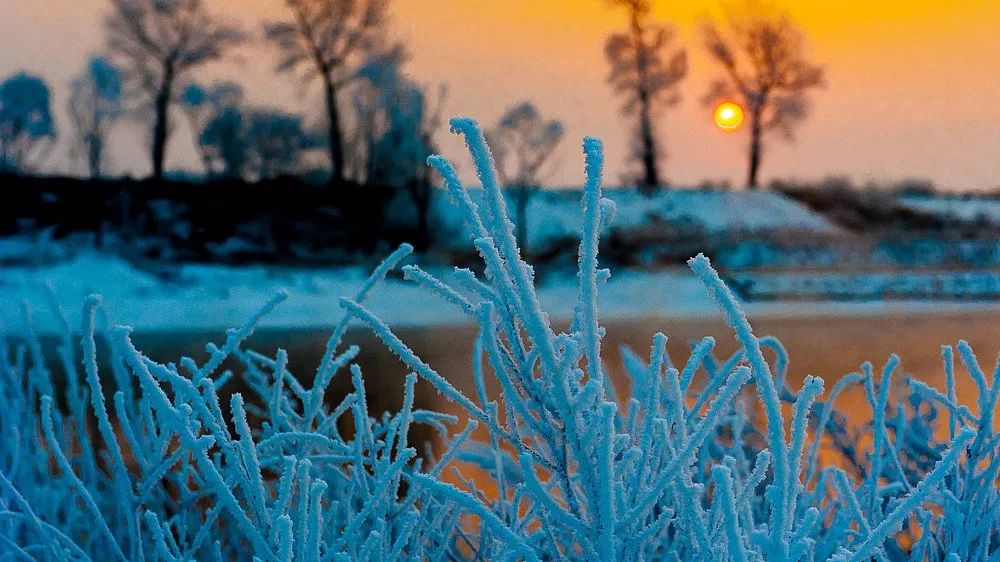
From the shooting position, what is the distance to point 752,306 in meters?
19.8

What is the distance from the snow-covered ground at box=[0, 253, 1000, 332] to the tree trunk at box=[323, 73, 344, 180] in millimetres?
2963

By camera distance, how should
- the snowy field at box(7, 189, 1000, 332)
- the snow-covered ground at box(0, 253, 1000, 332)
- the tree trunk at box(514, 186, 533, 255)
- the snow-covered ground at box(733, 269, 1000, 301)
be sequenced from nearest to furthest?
the snow-covered ground at box(0, 253, 1000, 332) < the snowy field at box(7, 189, 1000, 332) < the snow-covered ground at box(733, 269, 1000, 301) < the tree trunk at box(514, 186, 533, 255)

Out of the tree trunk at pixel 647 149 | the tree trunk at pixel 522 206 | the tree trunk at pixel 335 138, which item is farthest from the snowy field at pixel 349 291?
the tree trunk at pixel 647 149

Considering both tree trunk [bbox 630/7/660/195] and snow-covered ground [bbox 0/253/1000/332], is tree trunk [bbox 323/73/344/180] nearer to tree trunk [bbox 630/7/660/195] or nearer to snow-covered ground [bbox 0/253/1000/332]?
snow-covered ground [bbox 0/253/1000/332]

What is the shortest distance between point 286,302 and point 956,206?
16939 mm

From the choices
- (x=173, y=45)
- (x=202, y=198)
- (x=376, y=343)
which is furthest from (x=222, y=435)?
(x=173, y=45)

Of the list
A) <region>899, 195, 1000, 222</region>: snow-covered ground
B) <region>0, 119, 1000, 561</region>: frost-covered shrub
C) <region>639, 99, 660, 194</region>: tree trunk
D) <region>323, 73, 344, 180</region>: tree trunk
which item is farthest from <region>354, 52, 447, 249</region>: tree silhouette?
<region>0, 119, 1000, 561</region>: frost-covered shrub

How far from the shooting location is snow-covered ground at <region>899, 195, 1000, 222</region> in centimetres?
2567

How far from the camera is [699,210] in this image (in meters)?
27.5

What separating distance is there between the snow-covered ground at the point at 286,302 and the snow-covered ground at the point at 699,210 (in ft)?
11.2

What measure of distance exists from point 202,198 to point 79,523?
72.8 feet

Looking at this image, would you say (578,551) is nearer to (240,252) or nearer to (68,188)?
(240,252)

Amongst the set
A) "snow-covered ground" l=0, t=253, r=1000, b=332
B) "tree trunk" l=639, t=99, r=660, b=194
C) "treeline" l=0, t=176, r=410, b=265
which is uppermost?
"tree trunk" l=639, t=99, r=660, b=194

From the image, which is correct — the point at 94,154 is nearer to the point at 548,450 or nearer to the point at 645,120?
the point at 645,120
